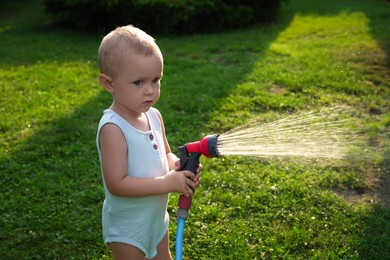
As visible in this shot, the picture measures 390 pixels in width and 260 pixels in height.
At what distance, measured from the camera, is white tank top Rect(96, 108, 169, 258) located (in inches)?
85.1

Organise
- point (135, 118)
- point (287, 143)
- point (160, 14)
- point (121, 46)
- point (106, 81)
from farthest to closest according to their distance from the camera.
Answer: point (160, 14) → point (287, 143) → point (135, 118) → point (106, 81) → point (121, 46)

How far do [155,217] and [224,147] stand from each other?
0.48m

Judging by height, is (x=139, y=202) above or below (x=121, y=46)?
below

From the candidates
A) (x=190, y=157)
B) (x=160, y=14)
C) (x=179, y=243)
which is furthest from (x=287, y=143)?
(x=160, y=14)

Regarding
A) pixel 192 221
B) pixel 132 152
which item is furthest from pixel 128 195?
pixel 192 221

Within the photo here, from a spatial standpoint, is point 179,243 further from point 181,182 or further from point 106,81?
point 106,81

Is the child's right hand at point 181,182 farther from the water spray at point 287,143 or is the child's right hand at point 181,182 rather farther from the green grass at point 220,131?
the green grass at point 220,131

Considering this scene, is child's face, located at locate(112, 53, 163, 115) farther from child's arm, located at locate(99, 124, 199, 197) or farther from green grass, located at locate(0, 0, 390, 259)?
green grass, located at locate(0, 0, 390, 259)

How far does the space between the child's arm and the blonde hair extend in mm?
276

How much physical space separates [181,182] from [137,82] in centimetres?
47

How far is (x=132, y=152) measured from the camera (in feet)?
7.08

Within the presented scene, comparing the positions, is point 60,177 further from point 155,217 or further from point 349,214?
point 349,214

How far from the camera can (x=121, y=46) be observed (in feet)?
6.66

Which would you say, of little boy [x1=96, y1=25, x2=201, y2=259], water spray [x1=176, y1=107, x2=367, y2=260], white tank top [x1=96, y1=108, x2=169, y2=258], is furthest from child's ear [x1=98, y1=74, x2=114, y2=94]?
water spray [x1=176, y1=107, x2=367, y2=260]
